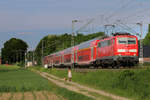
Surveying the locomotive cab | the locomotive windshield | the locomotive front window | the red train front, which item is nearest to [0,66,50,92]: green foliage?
the red train front

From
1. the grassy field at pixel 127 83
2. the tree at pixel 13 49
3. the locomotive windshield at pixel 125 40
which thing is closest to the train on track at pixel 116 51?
the locomotive windshield at pixel 125 40

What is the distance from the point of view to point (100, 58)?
37.1 metres

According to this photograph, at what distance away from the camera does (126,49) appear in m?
33.1

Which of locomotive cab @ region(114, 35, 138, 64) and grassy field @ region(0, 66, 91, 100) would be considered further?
locomotive cab @ region(114, 35, 138, 64)

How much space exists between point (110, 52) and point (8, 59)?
131002mm

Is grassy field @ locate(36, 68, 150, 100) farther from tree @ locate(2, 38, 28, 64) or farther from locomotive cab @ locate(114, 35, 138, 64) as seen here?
tree @ locate(2, 38, 28, 64)

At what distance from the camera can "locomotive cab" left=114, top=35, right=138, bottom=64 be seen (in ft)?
107

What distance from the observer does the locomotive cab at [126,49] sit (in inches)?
1283

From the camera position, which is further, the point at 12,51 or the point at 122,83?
the point at 12,51

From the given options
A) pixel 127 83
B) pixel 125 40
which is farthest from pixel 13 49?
pixel 127 83

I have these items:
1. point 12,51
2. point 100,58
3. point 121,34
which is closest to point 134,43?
point 121,34

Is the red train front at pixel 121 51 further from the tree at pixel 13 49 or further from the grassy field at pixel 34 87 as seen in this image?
the tree at pixel 13 49

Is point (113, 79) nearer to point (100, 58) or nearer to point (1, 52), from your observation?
point (100, 58)

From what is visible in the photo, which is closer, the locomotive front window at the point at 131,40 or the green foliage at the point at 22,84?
the green foliage at the point at 22,84
